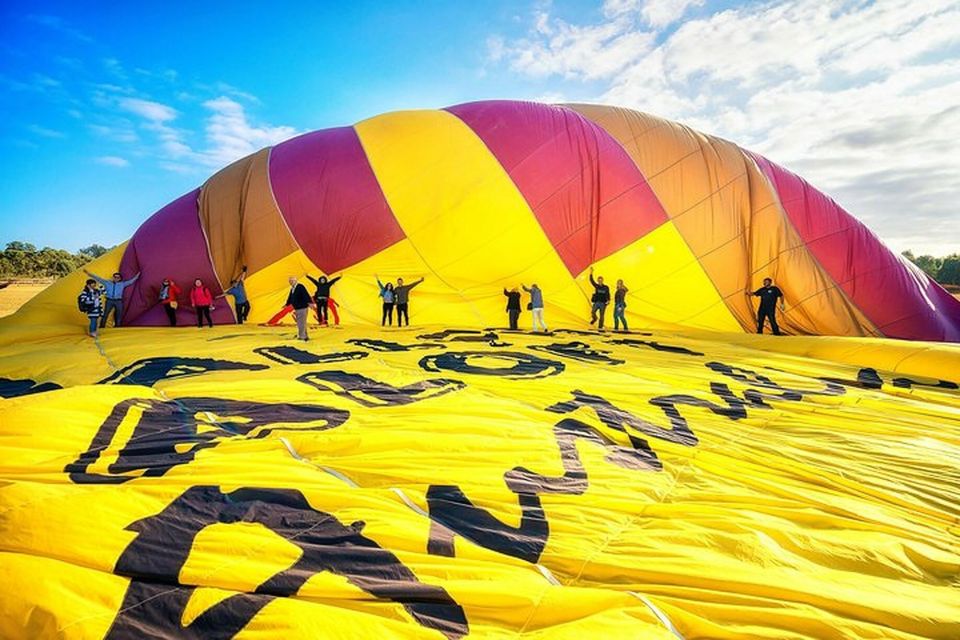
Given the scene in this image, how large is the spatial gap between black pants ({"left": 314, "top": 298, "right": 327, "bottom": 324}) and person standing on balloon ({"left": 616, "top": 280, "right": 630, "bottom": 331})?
4.72 m

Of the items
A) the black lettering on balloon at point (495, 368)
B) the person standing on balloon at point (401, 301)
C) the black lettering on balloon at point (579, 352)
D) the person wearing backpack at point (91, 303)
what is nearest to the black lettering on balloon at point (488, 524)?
the black lettering on balloon at point (495, 368)

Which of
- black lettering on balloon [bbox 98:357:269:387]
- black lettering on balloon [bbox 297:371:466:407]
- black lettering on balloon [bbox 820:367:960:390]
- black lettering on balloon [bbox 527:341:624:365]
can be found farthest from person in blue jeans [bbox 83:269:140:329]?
black lettering on balloon [bbox 820:367:960:390]

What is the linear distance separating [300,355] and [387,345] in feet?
3.65

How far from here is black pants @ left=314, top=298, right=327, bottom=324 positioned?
805 centimetres

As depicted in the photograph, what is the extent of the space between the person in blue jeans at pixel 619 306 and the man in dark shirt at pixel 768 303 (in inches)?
84.0

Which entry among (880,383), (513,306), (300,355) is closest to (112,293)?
(300,355)

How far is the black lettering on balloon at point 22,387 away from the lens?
3.70 metres

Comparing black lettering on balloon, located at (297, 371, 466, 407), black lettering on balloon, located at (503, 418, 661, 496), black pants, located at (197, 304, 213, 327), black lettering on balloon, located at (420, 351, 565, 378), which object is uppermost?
black pants, located at (197, 304, 213, 327)

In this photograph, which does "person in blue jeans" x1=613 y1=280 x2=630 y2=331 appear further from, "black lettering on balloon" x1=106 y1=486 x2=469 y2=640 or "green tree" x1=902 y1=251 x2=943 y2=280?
"green tree" x1=902 y1=251 x2=943 y2=280

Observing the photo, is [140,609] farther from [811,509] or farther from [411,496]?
[811,509]

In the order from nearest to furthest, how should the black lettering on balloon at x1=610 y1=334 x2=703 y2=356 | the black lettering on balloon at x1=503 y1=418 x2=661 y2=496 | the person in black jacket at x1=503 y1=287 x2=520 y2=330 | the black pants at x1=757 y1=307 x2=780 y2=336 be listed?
1. the black lettering on balloon at x1=503 y1=418 x2=661 y2=496
2. the black lettering on balloon at x1=610 y1=334 x2=703 y2=356
3. the black pants at x1=757 y1=307 x2=780 y2=336
4. the person in black jacket at x1=503 y1=287 x2=520 y2=330

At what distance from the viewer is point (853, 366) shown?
528cm

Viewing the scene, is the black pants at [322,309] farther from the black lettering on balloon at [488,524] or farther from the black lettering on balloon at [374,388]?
the black lettering on balloon at [488,524]

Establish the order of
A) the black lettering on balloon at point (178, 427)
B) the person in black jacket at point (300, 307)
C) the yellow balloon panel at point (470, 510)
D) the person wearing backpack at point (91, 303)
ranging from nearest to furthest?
the yellow balloon panel at point (470, 510), the black lettering on balloon at point (178, 427), the person in black jacket at point (300, 307), the person wearing backpack at point (91, 303)
